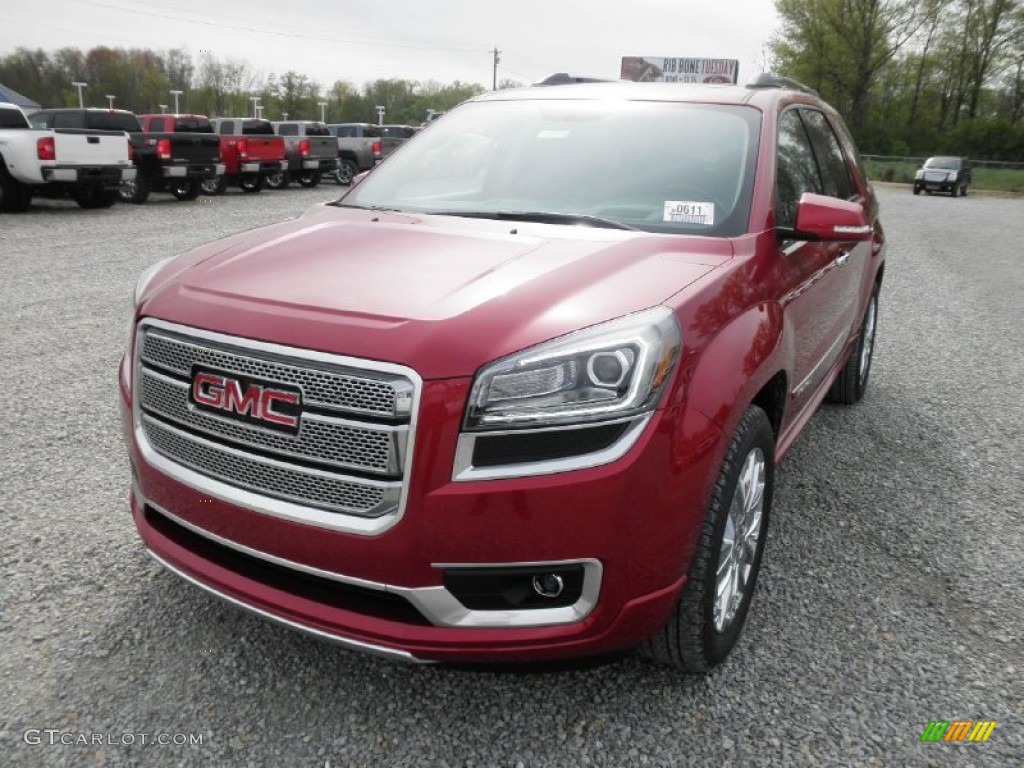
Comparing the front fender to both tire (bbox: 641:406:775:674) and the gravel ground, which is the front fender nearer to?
tire (bbox: 641:406:775:674)

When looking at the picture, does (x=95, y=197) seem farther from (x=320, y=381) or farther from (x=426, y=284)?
(x=320, y=381)

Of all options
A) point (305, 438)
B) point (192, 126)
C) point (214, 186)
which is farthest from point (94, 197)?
point (305, 438)

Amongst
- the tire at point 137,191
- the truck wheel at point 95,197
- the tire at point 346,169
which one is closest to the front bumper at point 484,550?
the truck wheel at point 95,197

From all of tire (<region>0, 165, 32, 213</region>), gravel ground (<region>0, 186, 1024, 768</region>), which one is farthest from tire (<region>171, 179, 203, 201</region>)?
gravel ground (<region>0, 186, 1024, 768</region>)

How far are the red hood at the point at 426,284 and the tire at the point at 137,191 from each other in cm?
1625

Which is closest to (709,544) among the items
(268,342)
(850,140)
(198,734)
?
(268,342)

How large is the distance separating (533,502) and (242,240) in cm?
150

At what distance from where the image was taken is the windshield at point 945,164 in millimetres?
34375

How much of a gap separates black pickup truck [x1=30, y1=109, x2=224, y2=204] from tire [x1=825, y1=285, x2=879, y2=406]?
15.1m

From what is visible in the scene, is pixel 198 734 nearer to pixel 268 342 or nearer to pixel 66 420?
pixel 268 342

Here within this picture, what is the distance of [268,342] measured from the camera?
2.03 metres

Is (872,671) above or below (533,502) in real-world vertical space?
below

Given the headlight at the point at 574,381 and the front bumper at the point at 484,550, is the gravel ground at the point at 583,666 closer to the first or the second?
the front bumper at the point at 484,550

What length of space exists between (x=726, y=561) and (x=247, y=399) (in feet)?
4.72
